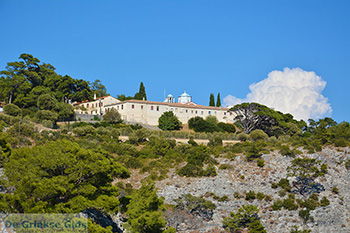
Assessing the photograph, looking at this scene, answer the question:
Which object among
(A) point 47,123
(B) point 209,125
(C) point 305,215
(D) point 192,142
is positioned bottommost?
(C) point 305,215

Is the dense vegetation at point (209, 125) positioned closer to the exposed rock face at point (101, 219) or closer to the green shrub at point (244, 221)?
the green shrub at point (244, 221)

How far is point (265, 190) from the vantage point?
134 feet

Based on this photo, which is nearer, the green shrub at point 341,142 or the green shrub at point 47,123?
the green shrub at point 341,142

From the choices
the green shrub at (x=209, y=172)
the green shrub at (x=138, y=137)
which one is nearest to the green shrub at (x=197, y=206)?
the green shrub at (x=209, y=172)

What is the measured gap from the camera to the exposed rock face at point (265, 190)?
34938 millimetres

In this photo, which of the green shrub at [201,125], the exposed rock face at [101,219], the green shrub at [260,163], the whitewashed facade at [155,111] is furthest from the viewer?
the whitewashed facade at [155,111]

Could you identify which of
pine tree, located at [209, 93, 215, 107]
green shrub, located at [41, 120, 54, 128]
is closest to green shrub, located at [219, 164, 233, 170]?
green shrub, located at [41, 120, 54, 128]

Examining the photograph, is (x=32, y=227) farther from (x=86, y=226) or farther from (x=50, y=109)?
(x=50, y=109)

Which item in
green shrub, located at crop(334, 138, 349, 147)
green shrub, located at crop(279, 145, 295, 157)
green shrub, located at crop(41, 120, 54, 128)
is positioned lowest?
green shrub, located at crop(279, 145, 295, 157)

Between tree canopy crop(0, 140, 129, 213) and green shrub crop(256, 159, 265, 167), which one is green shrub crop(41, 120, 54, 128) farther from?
tree canopy crop(0, 140, 129, 213)

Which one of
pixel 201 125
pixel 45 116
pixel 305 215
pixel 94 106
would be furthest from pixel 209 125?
pixel 305 215

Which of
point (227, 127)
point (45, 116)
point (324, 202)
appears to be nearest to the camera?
point (324, 202)

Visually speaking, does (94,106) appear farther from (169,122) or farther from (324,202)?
(324,202)

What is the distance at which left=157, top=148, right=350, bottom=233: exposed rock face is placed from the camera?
34.9m
